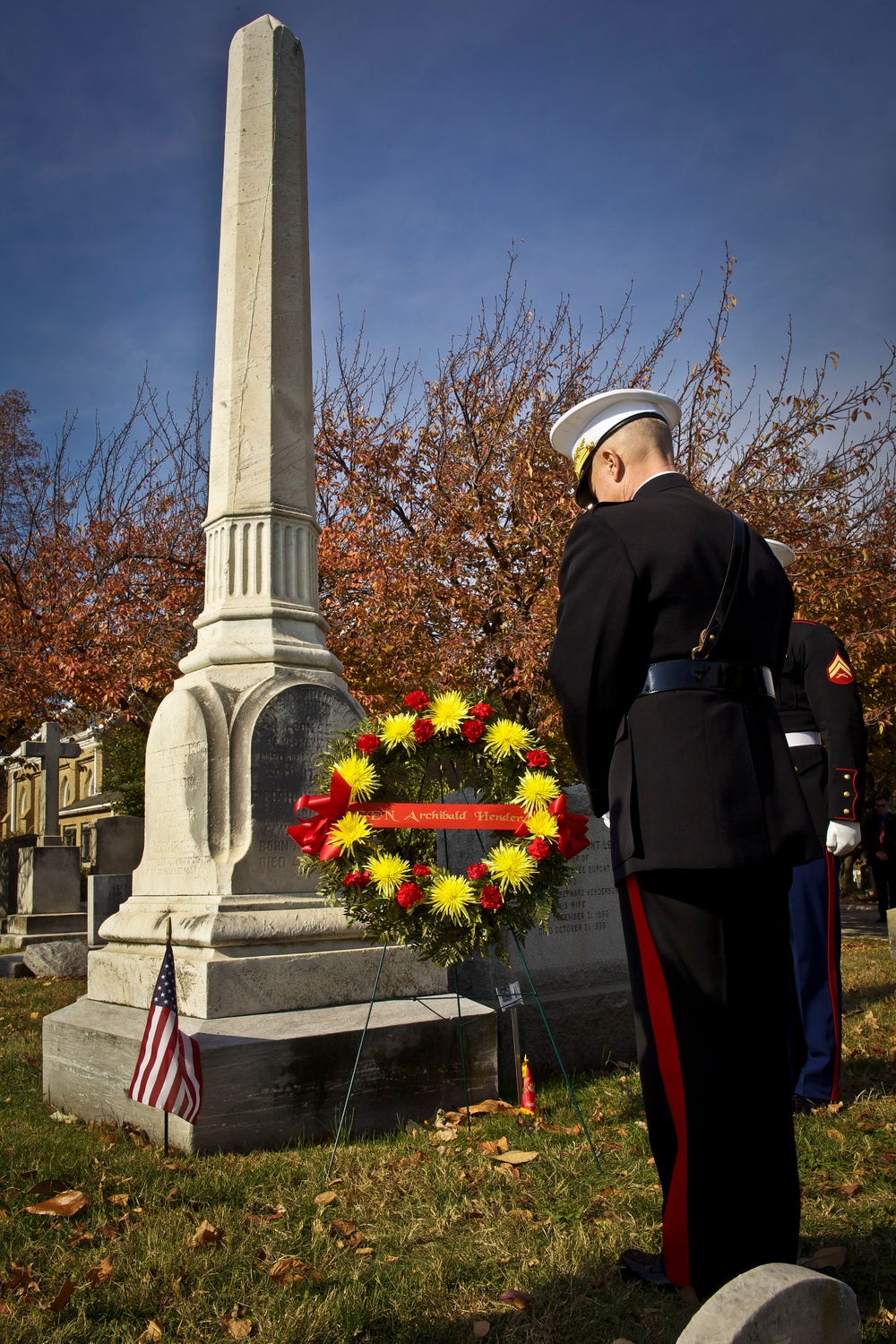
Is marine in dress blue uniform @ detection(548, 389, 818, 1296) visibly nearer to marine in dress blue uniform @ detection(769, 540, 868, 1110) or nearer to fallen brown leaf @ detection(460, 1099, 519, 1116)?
marine in dress blue uniform @ detection(769, 540, 868, 1110)

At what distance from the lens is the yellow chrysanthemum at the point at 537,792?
13.9 feet

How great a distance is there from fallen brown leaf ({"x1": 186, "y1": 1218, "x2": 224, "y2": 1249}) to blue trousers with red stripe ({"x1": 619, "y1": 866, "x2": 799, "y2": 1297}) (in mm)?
1489

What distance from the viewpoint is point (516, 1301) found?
112 inches

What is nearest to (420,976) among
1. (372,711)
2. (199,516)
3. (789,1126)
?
(789,1126)

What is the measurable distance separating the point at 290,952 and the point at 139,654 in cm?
897

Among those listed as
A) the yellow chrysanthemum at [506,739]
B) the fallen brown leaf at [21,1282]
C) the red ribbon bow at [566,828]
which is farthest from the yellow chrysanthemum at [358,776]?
the fallen brown leaf at [21,1282]

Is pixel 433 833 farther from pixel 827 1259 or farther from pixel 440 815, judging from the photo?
pixel 827 1259

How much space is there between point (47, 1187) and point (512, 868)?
207cm

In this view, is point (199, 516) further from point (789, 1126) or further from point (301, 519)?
point (789, 1126)

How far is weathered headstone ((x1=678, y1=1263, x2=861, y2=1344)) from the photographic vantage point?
1453 mm

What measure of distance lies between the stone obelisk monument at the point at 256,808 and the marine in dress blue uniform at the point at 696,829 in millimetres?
2296

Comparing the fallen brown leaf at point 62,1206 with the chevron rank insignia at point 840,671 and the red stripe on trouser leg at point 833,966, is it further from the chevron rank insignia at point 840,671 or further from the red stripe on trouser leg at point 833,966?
the chevron rank insignia at point 840,671

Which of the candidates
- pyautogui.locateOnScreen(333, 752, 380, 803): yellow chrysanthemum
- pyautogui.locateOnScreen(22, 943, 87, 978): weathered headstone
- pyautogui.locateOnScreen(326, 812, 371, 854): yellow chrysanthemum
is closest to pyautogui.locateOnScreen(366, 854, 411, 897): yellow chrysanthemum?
pyautogui.locateOnScreen(326, 812, 371, 854): yellow chrysanthemum

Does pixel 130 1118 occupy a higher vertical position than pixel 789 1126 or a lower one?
lower
